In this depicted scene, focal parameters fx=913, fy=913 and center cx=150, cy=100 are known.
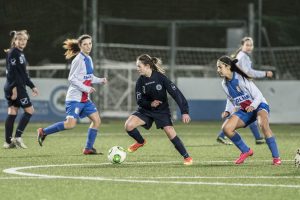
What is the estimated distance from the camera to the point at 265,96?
24.8m

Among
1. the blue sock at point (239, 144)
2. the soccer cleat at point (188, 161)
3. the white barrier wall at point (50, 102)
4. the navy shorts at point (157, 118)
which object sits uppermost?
the navy shorts at point (157, 118)

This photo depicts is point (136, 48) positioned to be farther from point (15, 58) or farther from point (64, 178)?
point (64, 178)

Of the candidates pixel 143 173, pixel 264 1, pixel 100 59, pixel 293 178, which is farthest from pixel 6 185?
pixel 264 1

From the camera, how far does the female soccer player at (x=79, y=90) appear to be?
45.4 ft

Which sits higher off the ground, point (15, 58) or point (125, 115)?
point (15, 58)

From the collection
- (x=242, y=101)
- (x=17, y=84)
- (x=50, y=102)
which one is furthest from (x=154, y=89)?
(x=50, y=102)

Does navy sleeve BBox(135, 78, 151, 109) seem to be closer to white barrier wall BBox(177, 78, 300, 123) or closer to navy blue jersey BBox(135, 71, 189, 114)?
navy blue jersey BBox(135, 71, 189, 114)

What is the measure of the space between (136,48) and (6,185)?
65.8ft

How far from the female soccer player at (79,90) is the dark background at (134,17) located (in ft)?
39.5

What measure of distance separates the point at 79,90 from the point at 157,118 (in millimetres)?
2145

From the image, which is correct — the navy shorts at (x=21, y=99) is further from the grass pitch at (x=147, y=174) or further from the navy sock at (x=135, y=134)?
the navy sock at (x=135, y=134)

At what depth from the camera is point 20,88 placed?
15.4 metres

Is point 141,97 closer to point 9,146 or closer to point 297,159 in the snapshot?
point 297,159

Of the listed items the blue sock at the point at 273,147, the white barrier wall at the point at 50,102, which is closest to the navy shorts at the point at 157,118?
the blue sock at the point at 273,147
